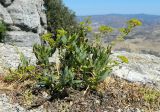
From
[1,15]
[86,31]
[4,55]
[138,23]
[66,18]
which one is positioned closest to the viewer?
[138,23]

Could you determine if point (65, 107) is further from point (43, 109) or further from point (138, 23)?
point (138, 23)

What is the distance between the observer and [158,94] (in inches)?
379

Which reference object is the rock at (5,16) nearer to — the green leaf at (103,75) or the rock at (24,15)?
the rock at (24,15)

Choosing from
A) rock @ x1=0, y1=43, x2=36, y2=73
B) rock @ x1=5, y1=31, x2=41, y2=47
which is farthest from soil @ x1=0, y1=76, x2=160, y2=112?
rock @ x1=5, y1=31, x2=41, y2=47

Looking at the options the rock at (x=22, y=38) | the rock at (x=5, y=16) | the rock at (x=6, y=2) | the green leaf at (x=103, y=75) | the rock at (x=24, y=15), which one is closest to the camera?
the green leaf at (x=103, y=75)

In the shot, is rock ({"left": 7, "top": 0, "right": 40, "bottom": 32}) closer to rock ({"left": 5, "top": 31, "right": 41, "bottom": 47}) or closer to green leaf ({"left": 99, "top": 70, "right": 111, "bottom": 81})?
rock ({"left": 5, "top": 31, "right": 41, "bottom": 47})

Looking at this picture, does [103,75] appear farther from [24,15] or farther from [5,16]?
[24,15]

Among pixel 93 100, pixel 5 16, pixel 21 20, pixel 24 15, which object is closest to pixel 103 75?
pixel 93 100

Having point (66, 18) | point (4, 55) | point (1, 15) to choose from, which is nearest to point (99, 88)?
point (4, 55)

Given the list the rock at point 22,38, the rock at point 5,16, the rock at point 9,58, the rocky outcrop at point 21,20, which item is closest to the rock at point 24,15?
the rocky outcrop at point 21,20

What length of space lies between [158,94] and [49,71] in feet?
8.55

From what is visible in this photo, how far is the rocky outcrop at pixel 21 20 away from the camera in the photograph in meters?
23.2

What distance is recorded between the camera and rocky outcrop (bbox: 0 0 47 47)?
913 inches

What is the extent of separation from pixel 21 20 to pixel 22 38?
6.00 ft
